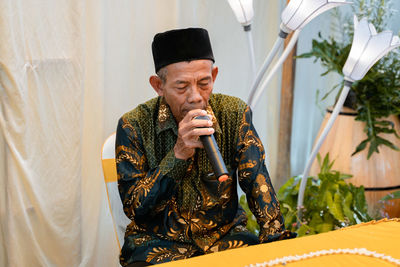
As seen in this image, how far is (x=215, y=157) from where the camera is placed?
4.35 ft

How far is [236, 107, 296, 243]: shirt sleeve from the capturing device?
1.64 meters

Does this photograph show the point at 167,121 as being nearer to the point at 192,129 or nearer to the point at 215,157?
the point at 192,129

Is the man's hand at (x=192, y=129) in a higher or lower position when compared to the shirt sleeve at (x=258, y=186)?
higher

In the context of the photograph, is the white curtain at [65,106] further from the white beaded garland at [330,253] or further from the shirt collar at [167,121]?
the white beaded garland at [330,253]

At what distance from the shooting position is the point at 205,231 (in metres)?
1.70

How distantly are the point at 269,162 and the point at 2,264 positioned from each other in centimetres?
203

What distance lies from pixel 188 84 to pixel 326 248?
2.39 ft

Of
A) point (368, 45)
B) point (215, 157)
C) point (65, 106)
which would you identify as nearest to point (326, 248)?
point (215, 157)

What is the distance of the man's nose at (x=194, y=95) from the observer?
5.21 feet

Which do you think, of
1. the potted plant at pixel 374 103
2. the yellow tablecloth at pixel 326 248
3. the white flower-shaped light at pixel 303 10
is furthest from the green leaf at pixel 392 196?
the yellow tablecloth at pixel 326 248

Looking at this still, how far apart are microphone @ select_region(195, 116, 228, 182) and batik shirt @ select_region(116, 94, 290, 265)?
222 mm

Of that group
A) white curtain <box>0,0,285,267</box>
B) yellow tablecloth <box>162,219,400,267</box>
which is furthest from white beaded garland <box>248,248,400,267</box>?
white curtain <box>0,0,285,267</box>

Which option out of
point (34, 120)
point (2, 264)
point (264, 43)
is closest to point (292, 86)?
point (264, 43)

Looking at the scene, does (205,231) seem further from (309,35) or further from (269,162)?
(309,35)
